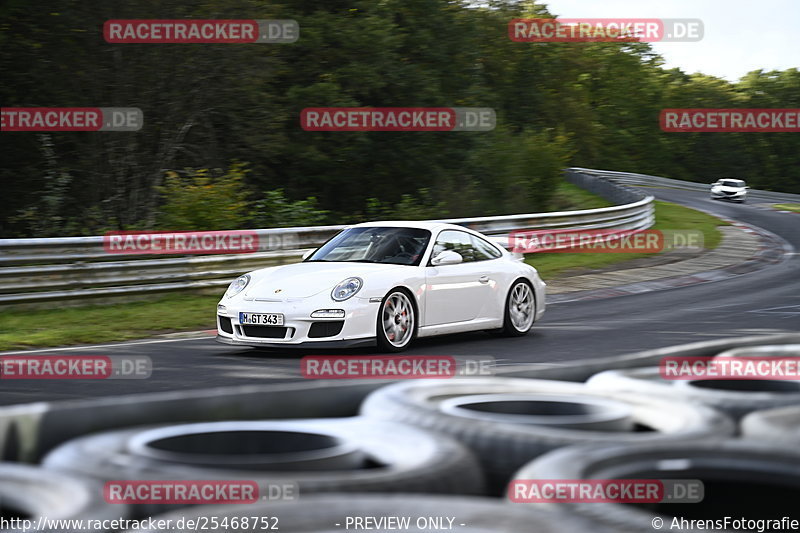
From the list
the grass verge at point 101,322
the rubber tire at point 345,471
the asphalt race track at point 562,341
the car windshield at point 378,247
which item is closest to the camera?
the rubber tire at point 345,471

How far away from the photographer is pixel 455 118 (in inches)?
1201

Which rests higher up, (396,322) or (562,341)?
(396,322)

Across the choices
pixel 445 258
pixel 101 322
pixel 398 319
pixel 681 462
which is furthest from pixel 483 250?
pixel 681 462

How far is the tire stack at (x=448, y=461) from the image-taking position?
2785 millimetres

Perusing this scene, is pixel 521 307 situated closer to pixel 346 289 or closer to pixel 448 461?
pixel 346 289

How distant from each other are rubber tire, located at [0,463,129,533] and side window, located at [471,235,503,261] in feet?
28.7

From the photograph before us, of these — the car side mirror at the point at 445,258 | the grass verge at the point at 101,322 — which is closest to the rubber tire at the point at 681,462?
the car side mirror at the point at 445,258

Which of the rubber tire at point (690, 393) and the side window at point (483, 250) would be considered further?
the side window at point (483, 250)

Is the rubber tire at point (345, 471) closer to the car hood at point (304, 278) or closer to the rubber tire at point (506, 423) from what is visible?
the rubber tire at point (506, 423)

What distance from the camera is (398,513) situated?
2.84m

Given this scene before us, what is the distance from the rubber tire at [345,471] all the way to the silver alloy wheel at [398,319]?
6.33 metres

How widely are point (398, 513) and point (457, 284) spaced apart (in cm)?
831

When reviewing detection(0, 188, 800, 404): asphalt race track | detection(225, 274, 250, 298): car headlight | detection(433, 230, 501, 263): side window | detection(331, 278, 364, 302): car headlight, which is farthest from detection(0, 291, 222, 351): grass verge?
detection(433, 230, 501, 263): side window

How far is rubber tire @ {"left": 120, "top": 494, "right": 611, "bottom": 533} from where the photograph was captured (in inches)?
105
